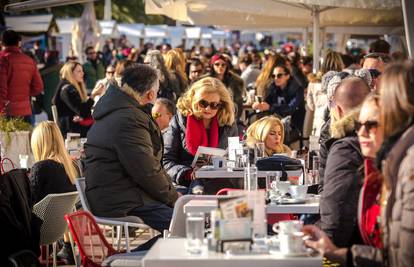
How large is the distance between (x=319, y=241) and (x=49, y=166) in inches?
175

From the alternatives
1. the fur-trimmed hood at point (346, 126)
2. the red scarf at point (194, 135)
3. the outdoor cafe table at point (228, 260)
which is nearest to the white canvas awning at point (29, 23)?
the red scarf at point (194, 135)

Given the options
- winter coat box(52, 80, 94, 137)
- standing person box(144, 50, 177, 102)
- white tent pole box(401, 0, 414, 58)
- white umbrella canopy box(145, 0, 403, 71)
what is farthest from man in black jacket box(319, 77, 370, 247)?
winter coat box(52, 80, 94, 137)

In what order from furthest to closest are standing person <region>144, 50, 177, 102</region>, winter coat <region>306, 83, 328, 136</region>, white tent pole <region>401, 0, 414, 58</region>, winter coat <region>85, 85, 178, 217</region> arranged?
1. standing person <region>144, 50, 177, 102</region>
2. winter coat <region>306, 83, 328, 136</region>
3. white tent pole <region>401, 0, 414, 58</region>
4. winter coat <region>85, 85, 178, 217</region>

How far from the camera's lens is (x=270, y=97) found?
16188mm

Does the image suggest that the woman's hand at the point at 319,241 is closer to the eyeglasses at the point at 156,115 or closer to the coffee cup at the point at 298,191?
the coffee cup at the point at 298,191

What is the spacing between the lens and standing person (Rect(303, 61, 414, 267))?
4.63 meters

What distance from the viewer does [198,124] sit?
32.7 feet

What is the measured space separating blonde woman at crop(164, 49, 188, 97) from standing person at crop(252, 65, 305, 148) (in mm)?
1064

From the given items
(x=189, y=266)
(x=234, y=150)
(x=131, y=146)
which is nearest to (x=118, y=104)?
(x=131, y=146)

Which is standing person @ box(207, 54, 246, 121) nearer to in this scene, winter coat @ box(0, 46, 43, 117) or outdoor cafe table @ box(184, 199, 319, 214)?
winter coat @ box(0, 46, 43, 117)

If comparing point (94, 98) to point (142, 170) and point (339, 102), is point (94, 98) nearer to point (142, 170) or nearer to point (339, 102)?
point (142, 170)

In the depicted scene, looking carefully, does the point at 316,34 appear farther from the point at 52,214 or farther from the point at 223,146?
the point at 52,214

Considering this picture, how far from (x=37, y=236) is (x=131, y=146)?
1196 mm

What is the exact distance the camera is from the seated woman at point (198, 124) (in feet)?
32.4
